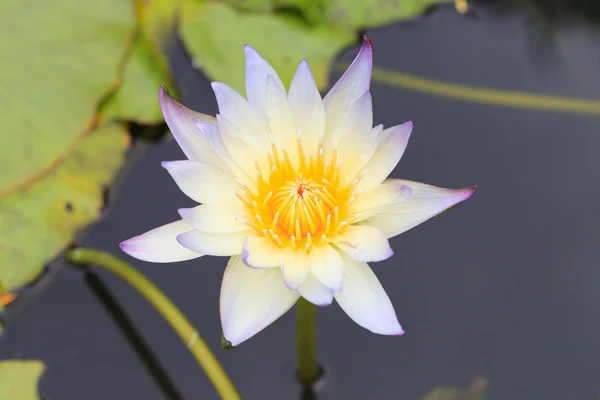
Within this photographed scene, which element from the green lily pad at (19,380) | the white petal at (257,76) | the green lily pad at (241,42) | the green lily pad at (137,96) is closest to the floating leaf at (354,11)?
the green lily pad at (241,42)

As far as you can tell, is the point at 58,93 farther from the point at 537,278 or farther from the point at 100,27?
the point at 537,278

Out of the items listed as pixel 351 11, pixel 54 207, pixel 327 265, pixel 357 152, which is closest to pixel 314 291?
pixel 327 265

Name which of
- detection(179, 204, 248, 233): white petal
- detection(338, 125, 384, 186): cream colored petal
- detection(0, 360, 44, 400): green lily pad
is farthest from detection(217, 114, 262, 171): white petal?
detection(0, 360, 44, 400): green lily pad

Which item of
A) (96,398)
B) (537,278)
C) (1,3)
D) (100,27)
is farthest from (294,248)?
(1,3)

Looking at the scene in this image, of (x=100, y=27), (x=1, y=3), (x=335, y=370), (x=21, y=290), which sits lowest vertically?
(x=335, y=370)

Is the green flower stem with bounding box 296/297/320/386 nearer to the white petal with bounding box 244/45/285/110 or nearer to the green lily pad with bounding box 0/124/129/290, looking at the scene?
the white petal with bounding box 244/45/285/110

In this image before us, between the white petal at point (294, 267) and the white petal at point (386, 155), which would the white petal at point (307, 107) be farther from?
the white petal at point (294, 267)
